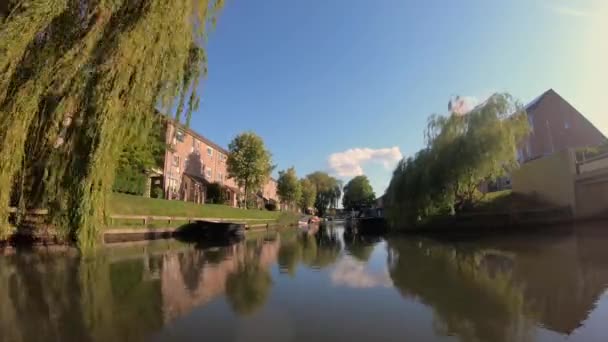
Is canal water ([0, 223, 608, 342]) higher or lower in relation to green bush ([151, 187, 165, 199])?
lower

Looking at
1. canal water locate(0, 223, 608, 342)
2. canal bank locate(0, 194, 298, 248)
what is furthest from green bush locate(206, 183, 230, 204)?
canal water locate(0, 223, 608, 342)

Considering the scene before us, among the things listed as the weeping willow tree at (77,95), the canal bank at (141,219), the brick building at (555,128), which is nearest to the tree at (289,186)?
the canal bank at (141,219)

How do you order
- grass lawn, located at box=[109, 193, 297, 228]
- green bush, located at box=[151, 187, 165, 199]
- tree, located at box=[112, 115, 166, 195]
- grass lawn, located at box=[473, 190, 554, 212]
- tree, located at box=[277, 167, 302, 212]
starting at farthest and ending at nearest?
1. tree, located at box=[277, 167, 302, 212]
2. green bush, located at box=[151, 187, 165, 199]
3. grass lawn, located at box=[473, 190, 554, 212]
4. tree, located at box=[112, 115, 166, 195]
5. grass lawn, located at box=[109, 193, 297, 228]

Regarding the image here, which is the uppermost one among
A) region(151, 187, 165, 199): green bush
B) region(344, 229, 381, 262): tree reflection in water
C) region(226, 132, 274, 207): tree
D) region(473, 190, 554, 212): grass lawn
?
region(226, 132, 274, 207): tree

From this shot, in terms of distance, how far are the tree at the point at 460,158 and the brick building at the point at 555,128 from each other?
18.4 m

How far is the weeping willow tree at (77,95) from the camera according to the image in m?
4.68

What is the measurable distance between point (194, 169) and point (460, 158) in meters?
28.4

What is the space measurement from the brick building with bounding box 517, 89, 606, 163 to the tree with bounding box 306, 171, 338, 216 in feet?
202

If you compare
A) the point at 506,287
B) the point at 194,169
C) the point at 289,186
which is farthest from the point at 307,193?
the point at 506,287

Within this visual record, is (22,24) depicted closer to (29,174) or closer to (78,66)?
(78,66)

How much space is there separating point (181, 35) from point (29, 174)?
329 cm

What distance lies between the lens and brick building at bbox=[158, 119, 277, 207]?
34.4 m

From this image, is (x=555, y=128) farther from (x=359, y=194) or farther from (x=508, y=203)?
(x=359, y=194)

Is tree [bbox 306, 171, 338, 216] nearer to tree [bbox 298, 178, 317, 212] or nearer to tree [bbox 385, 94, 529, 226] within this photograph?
tree [bbox 298, 178, 317, 212]
